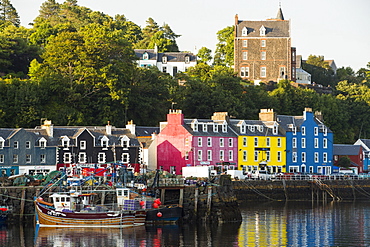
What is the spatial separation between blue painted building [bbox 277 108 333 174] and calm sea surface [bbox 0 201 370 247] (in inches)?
1162

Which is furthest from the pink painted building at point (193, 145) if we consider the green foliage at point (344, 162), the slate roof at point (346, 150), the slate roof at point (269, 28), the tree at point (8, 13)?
the tree at point (8, 13)

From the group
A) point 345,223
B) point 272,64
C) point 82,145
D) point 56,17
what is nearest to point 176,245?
point 345,223

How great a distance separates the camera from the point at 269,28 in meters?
150

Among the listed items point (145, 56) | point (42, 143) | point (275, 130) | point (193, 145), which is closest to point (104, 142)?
point (42, 143)

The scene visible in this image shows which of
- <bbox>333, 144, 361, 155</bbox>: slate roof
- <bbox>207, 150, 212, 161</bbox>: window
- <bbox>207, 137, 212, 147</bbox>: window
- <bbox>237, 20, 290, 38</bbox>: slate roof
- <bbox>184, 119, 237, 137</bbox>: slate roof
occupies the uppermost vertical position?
<bbox>237, 20, 290, 38</bbox>: slate roof

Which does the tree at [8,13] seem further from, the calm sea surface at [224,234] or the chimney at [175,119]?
the calm sea surface at [224,234]

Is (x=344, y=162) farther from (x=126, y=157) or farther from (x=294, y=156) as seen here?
(x=126, y=157)

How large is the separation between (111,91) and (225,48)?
60254 mm

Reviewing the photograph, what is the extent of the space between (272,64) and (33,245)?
9919 cm

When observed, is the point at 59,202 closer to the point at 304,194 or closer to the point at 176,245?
the point at 176,245

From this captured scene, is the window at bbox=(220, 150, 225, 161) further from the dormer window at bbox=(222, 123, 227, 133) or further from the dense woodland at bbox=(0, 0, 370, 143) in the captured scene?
the dense woodland at bbox=(0, 0, 370, 143)

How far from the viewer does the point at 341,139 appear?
13050cm

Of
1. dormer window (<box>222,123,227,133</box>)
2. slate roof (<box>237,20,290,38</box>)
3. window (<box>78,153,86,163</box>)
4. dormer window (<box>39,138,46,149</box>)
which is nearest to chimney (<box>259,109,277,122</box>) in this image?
dormer window (<box>222,123,227,133</box>)

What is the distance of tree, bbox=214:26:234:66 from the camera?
16025cm
